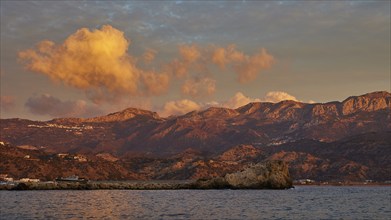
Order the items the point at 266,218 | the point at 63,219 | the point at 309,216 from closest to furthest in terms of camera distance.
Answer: the point at 63,219 < the point at 266,218 < the point at 309,216

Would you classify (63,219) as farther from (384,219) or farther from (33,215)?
(384,219)

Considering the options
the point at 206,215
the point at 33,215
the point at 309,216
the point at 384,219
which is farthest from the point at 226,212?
the point at 33,215

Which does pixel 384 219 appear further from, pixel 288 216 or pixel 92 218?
pixel 92 218

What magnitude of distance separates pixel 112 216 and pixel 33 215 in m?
16.4

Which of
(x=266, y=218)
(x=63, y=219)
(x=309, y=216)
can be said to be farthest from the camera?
(x=309, y=216)

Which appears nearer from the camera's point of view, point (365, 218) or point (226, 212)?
point (365, 218)

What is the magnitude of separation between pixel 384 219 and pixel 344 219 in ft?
27.1

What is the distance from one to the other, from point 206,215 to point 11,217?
1575 inches

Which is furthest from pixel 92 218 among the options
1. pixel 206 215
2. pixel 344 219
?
pixel 344 219

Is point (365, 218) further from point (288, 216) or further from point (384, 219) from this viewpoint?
point (288, 216)

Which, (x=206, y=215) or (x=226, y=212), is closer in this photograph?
(x=206, y=215)

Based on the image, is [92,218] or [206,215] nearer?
[92,218]

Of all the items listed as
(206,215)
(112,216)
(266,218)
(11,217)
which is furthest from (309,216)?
(11,217)

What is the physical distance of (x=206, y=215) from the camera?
116250mm
